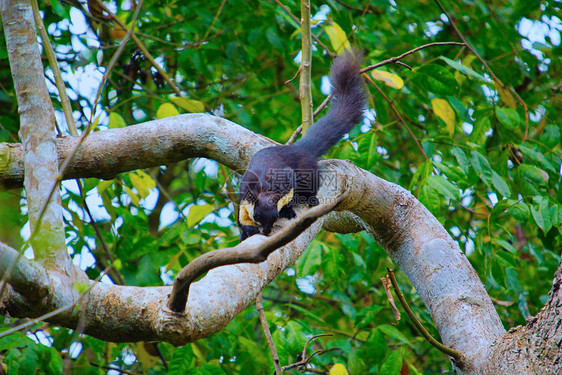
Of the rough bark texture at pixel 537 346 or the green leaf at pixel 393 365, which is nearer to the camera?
the rough bark texture at pixel 537 346

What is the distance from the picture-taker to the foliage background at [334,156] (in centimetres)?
270

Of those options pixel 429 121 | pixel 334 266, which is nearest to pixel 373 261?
pixel 334 266

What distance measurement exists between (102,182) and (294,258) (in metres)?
1.35

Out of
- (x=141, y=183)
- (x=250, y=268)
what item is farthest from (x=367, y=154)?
(x=141, y=183)

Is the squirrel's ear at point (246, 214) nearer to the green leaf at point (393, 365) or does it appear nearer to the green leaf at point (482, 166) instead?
the green leaf at point (393, 365)

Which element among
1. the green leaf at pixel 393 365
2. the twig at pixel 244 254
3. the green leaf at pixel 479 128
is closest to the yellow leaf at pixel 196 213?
the green leaf at pixel 393 365

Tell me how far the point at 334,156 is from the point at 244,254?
80.9 inches

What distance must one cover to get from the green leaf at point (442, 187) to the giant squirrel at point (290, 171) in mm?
618

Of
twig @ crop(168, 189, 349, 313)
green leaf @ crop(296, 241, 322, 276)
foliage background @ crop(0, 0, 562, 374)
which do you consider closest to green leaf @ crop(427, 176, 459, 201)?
foliage background @ crop(0, 0, 562, 374)

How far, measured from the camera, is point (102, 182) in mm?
2738

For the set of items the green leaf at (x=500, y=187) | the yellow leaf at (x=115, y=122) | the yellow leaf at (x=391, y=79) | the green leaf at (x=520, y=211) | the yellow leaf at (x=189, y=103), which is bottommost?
the green leaf at (x=520, y=211)

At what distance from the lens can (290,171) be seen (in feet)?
9.84

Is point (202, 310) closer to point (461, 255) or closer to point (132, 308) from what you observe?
point (132, 308)

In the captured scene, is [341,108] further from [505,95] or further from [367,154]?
[505,95]
